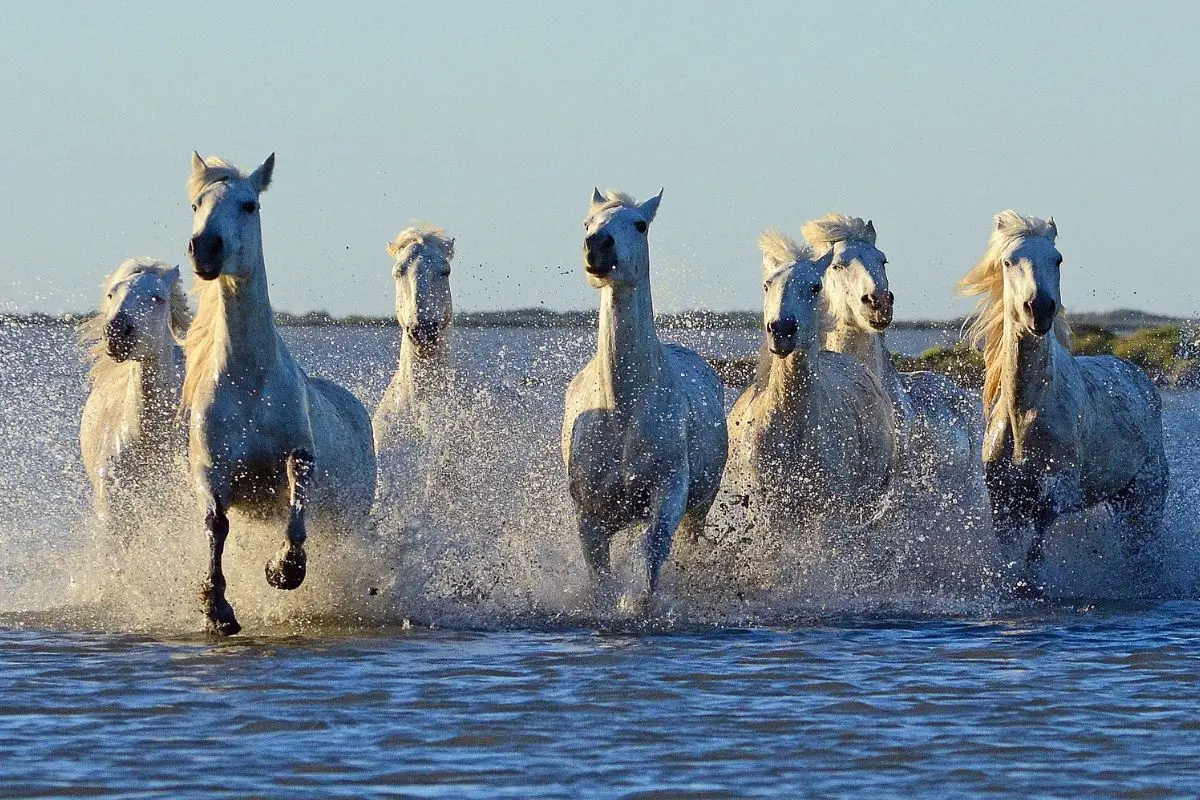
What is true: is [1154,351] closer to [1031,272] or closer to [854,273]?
[854,273]

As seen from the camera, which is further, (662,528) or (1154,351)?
(1154,351)

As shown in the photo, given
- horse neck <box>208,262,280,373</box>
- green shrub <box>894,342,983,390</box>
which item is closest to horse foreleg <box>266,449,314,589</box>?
horse neck <box>208,262,280,373</box>

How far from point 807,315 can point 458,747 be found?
12.7ft

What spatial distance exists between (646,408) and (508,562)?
1.30 metres

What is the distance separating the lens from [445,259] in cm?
1138

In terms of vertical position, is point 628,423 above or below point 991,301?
below

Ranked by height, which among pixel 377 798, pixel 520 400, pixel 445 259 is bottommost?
pixel 377 798

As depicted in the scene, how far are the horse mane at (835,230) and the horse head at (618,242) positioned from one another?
2.37 m

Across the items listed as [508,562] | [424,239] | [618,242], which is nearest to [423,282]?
[424,239]

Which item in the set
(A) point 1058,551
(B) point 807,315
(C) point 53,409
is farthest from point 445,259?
(C) point 53,409

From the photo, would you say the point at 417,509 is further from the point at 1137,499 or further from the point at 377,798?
the point at 377,798

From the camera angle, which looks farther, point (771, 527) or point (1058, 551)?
point (1058, 551)

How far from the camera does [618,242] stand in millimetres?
8766

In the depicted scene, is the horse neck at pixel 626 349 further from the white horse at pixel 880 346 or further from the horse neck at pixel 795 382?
the white horse at pixel 880 346
